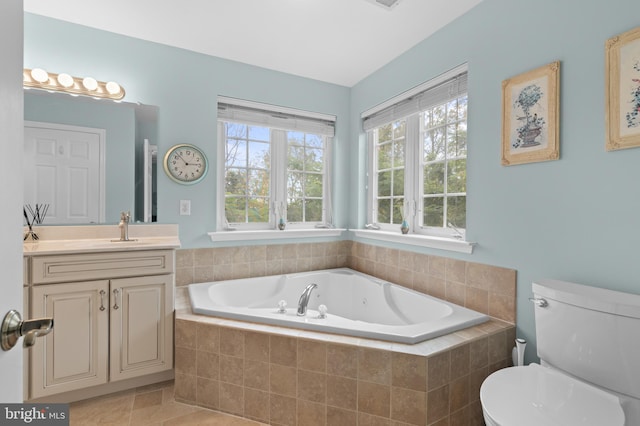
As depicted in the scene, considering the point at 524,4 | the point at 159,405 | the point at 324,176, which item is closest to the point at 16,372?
the point at 159,405

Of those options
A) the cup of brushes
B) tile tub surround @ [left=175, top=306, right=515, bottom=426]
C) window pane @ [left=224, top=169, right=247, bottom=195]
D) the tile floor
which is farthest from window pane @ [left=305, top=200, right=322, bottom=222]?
the cup of brushes

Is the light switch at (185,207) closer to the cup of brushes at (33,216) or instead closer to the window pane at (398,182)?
the cup of brushes at (33,216)

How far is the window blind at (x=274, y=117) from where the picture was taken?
8.95ft

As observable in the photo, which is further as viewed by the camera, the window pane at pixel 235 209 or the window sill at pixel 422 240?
the window pane at pixel 235 209

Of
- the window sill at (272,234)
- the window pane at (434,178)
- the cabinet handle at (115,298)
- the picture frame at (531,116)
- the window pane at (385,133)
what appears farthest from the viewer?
the window pane at (385,133)

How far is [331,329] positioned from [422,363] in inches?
19.0

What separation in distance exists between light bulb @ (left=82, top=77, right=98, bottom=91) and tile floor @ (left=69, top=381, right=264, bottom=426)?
209 centimetres

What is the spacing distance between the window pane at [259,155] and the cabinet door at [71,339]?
5.11ft

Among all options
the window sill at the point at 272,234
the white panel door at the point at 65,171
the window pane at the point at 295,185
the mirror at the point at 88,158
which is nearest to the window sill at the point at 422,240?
the window sill at the point at 272,234

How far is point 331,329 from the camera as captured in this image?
65.7 inches

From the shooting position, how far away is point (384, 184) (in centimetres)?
298

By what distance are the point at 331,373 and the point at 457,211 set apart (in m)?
1.42

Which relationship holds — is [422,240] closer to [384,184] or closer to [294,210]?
[384,184]
